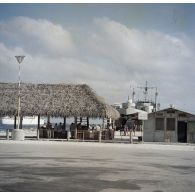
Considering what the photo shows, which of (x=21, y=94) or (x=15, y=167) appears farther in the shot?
(x=21, y=94)

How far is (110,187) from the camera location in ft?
35.0

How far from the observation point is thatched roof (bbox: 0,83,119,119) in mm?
29766

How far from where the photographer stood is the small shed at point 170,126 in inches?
1157

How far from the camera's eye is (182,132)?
29.9 meters

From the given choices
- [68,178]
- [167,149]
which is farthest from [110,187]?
[167,149]

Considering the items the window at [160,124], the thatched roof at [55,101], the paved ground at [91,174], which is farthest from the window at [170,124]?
the paved ground at [91,174]

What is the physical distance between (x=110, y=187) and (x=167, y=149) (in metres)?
13.4

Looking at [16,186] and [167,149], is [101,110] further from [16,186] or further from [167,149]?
[16,186]

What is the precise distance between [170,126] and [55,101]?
7928mm

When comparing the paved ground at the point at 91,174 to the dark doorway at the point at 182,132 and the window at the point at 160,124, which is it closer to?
the window at the point at 160,124

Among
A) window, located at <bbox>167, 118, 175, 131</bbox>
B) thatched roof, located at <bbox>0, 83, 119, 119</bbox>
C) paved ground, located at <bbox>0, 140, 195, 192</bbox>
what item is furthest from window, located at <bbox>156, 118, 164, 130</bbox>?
paved ground, located at <bbox>0, 140, 195, 192</bbox>

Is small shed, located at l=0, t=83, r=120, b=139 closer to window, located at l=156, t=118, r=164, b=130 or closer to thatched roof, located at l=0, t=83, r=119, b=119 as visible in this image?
thatched roof, located at l=0, t=83, r=119, b=119

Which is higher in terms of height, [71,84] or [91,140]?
[71,84]

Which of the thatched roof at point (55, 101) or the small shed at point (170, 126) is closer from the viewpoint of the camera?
the small shed at point (170, 126)
